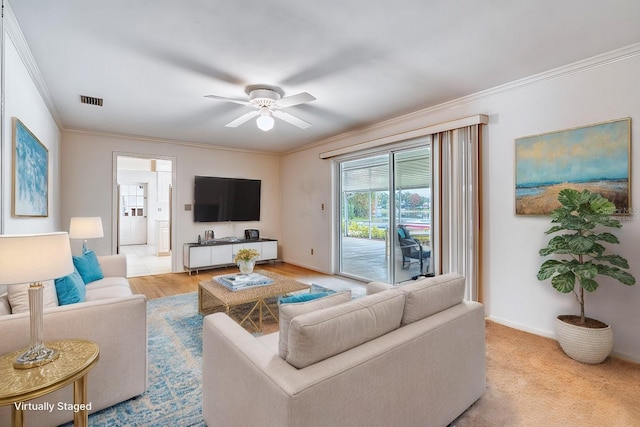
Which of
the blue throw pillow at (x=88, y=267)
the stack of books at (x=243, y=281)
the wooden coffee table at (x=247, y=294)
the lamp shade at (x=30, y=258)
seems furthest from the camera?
the stack of books at (x=243, y=281)

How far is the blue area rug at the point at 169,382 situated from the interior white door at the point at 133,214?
7581 mm

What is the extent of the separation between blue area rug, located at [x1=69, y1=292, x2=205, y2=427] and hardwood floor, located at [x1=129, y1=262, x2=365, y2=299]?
113cm

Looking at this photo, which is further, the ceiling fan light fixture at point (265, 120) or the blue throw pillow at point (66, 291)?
the ceiling fan light fixture at point (265, 120)

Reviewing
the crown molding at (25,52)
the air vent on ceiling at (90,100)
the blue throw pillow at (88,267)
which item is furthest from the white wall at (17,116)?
the blue throw pillow at (88,267)

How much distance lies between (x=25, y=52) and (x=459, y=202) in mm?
4282

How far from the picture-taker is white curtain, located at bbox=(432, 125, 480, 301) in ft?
10.9

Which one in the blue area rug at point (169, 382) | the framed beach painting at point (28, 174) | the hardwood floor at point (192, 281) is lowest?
the blue area rug at point (169, 382)

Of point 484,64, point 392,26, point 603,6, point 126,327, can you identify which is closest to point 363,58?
point 392,26

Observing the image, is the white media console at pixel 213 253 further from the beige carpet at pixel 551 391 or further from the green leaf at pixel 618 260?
the green leaf at pixel 618 260

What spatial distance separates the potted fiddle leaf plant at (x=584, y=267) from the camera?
2.29 meters

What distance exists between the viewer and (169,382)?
2131mm

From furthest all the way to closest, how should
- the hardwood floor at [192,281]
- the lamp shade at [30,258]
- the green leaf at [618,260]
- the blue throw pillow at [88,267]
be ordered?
the hardwood floor at [192,281], the blue throw pillow at [88,267], the green leaf at [618,260], the lamp shade at [30,258]

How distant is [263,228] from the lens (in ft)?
22.2

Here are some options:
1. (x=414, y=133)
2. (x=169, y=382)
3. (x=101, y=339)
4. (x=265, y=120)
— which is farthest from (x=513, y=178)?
(x=101, y=339)
